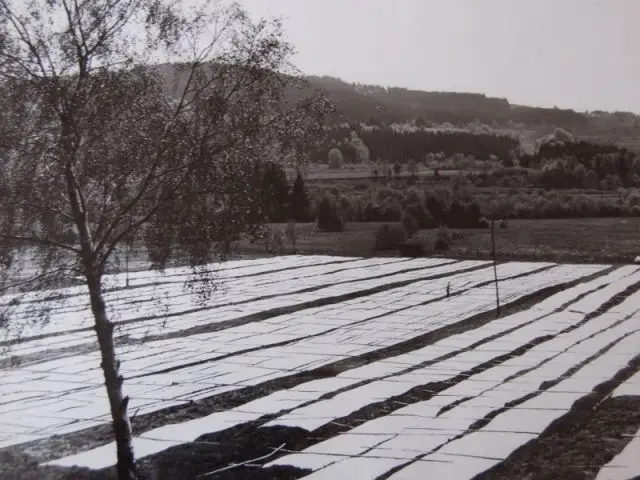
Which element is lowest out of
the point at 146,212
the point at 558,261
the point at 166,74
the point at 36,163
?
the point at 558,261

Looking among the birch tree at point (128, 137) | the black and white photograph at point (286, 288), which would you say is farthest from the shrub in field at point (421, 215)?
the birch tree at point (128, 137)

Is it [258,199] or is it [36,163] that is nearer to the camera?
[36,163]

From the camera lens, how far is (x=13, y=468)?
230 inches

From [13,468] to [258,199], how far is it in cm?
303

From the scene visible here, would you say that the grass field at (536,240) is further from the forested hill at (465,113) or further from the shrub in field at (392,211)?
the forested hill at (465,113)

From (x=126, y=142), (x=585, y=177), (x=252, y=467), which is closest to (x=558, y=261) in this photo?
(x=585, y=177)

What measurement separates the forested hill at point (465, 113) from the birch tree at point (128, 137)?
2.22 m

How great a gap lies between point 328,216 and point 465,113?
93.3 inches

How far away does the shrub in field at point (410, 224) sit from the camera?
1086cm

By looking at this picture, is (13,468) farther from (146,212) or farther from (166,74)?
(166,74)

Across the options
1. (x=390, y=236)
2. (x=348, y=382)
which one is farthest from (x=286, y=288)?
(x=348, y=382)

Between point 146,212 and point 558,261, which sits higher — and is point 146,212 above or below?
above

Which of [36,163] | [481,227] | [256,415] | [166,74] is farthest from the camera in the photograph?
[481,227]

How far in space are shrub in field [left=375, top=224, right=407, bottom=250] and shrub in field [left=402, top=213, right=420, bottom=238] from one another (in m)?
0.13
